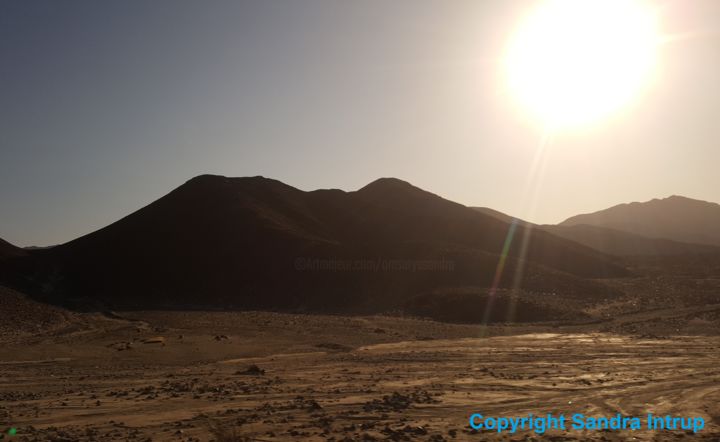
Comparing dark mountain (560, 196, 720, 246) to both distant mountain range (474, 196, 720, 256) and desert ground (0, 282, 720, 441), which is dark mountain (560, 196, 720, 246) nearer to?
distant mountain range (474, 196, 720, 256)

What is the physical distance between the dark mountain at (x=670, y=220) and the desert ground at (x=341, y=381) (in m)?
154

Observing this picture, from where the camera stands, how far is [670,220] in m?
177

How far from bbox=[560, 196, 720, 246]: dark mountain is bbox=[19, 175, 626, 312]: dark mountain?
4361 inches

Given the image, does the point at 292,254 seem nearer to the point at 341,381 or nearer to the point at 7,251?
the point at 7,251

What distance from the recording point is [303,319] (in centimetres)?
3666

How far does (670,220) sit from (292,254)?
162152 millimetres

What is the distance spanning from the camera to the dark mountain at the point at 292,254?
50.2m

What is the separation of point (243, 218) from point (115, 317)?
2876 centimetres

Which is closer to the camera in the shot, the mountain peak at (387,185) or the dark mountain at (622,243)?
the mountain peak at (387,185)

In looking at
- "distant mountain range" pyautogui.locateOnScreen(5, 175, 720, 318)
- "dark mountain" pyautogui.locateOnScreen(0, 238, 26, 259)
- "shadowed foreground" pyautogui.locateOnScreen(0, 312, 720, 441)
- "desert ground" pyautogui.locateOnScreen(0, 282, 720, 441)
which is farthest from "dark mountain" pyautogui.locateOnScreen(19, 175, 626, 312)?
"shadowed foreground" pyautogui.locateOnScreen(0, 312, 720, 441)

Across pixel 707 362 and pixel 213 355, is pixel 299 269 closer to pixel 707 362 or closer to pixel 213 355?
pixel 213 355

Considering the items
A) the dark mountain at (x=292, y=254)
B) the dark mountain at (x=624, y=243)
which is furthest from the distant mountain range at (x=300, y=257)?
the dark mountain at (x=624, y=243)

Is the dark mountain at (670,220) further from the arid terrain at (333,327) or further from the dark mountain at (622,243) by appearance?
the arid terrain at (333,327)

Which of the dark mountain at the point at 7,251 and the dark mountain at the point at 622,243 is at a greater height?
the dark mountain at the point at 622,243
